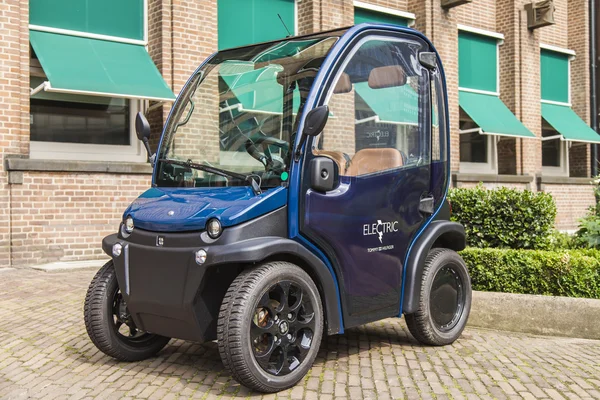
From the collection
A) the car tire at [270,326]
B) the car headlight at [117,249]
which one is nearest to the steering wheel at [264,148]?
the car tire at [270,326]

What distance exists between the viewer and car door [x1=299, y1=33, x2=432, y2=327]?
14.4 feet

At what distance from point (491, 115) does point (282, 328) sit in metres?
14.4

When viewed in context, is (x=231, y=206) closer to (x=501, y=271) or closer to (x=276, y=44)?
(x=276, y=44)

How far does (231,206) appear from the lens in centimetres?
405

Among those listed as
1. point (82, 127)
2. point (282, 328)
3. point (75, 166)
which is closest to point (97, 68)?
point (82, 127)

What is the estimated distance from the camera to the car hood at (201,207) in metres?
4.02

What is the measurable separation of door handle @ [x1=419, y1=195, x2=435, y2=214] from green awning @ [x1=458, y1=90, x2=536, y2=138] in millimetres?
11888

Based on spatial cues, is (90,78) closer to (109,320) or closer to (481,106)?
(109,320)

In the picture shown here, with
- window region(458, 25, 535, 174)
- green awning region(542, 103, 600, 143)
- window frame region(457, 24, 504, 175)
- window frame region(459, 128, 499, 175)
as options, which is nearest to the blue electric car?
window region(458, 25, 535, 174)

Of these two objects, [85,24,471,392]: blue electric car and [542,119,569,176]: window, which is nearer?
[85,24,471,392]: blue electric car

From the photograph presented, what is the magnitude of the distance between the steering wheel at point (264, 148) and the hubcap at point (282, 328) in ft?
2.51

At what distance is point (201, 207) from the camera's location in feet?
13.5

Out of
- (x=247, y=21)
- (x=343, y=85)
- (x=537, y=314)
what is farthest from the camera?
(x=247, y=21)

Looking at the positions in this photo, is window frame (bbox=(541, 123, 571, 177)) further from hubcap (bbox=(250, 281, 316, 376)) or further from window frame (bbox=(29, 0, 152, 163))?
hubcap (bbox=(250, 281, 316, 376))
